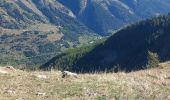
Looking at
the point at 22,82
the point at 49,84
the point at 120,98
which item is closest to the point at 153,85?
the point at 120,98

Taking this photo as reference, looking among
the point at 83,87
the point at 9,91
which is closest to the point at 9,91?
the point at 9,91

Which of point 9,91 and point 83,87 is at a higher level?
point 83,87

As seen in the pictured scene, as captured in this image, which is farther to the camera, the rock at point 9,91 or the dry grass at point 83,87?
the rock at point 9,91

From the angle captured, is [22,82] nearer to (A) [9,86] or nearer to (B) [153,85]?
(A) [9,86]

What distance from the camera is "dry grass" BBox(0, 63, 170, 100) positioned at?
1863 centimetres

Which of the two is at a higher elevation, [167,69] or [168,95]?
[167,69]

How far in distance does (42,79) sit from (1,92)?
375cm

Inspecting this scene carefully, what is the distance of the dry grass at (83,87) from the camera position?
733 inches

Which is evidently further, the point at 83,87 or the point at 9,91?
the point at 83,87

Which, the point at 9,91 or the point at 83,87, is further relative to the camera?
the point at 83,87

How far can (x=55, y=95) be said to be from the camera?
18.8 m

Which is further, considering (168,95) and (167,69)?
(167,69)

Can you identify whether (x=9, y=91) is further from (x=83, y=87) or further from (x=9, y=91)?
(x=83, y=87)

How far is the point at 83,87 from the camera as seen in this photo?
67.4ft
